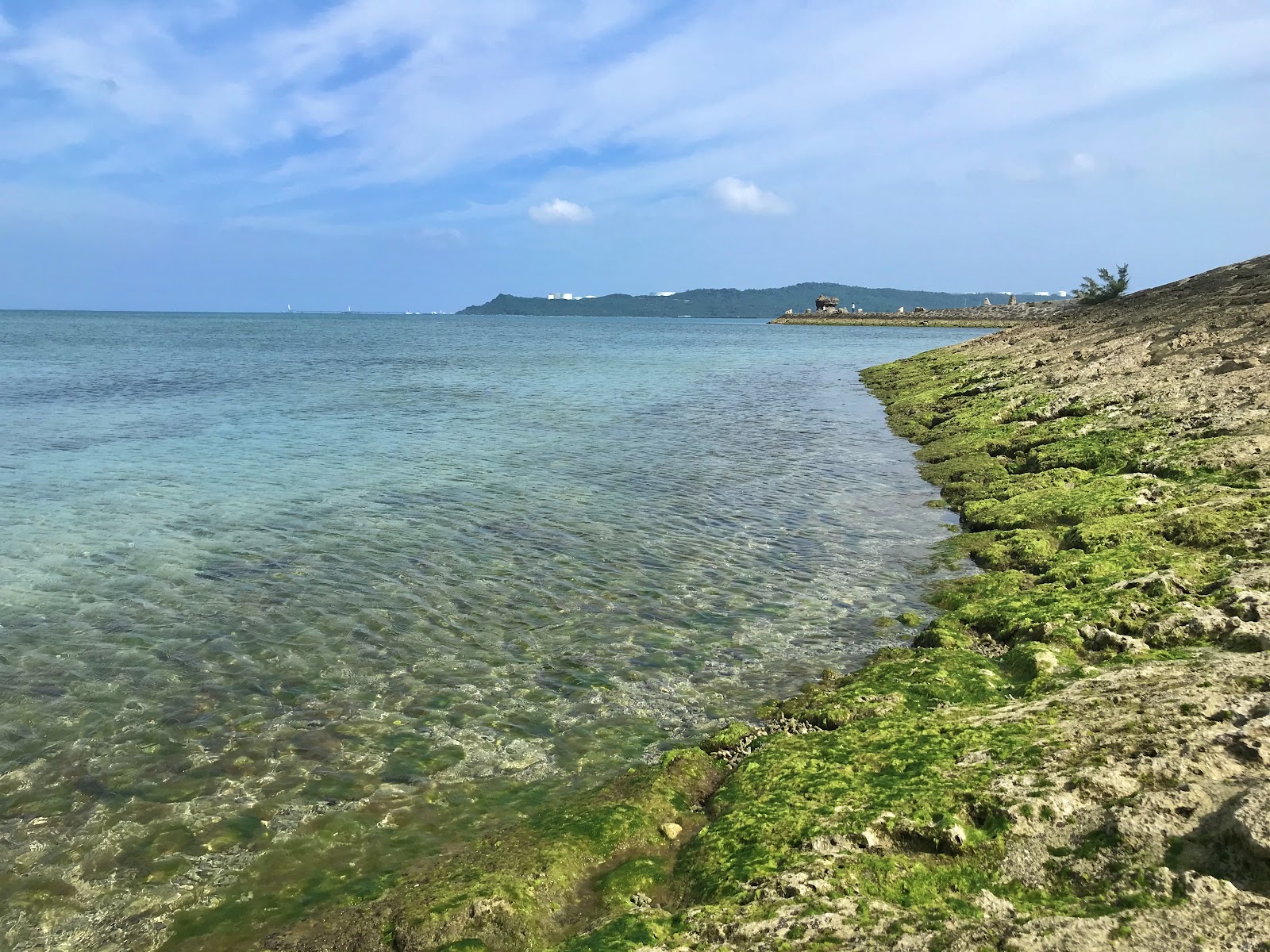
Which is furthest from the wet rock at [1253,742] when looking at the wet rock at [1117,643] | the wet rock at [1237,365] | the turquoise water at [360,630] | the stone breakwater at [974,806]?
the wet rock at [1237,365]

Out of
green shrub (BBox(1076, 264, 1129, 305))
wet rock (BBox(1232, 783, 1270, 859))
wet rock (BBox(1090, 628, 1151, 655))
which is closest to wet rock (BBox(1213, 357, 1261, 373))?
wet rock (BBox(1090, 628, 1151, 655))

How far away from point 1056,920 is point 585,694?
23.0 feet

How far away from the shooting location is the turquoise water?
8.18 meters

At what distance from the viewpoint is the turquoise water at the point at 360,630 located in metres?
8.18

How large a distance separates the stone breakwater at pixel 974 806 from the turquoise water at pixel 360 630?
1.11m

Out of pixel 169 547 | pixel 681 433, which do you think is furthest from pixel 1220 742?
pixel 681 433

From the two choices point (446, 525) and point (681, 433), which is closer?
point (446, 525)

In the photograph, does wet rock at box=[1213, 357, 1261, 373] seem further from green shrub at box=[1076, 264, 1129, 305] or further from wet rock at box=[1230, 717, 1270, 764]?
green shrub at box=[1076, 264, 1129, 305]

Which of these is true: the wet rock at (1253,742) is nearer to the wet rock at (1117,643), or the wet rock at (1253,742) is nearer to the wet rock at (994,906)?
the wet rock at (994,906)

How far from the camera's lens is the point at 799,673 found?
11969 millimetres

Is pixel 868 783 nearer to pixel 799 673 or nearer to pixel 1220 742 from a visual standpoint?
pixel 1220 742

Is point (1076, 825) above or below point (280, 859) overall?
above

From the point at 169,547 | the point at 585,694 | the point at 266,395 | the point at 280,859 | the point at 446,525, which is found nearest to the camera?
the point at 280,859

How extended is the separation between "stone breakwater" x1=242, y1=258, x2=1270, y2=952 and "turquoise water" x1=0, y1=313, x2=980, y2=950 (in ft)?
3.65
